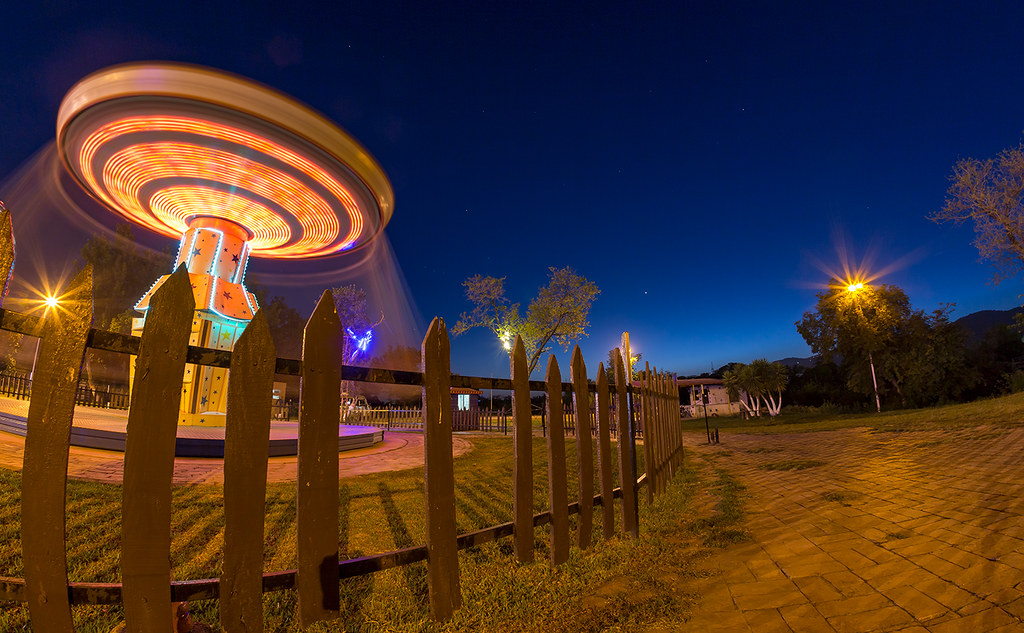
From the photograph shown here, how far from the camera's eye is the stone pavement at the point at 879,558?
7.13 ft

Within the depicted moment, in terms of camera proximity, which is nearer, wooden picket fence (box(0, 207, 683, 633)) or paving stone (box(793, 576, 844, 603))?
wooden picket fence (box(0, 207, 683, 633))

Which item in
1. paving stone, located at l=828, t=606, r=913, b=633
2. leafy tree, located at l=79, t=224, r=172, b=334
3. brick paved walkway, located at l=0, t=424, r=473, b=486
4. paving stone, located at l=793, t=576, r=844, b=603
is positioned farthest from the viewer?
leafy tree, located at l=79, t=224, r=172, b=334

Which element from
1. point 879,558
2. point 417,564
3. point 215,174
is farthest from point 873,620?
point 215,174

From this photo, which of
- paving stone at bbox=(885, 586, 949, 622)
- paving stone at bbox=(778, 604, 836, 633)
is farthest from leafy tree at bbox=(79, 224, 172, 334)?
paving stone at bbox=(885, 586, 949, 622)

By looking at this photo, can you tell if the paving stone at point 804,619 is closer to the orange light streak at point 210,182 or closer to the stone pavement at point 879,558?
the stone pavement at point 879,558

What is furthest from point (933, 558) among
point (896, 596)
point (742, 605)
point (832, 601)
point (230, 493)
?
point (230, 493)

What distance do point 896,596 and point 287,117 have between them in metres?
10.8

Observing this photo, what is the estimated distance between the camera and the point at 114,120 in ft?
26.7

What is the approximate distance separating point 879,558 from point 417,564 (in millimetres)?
3378

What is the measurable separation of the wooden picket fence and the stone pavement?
6.01 feet

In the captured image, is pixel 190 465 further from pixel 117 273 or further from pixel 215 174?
pixel 117 273

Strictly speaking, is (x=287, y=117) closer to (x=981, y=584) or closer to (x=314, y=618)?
(x=314, y=618)

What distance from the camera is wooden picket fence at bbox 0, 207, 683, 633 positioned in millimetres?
1562

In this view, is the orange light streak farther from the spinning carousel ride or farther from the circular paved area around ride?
the circular paved area around ride
